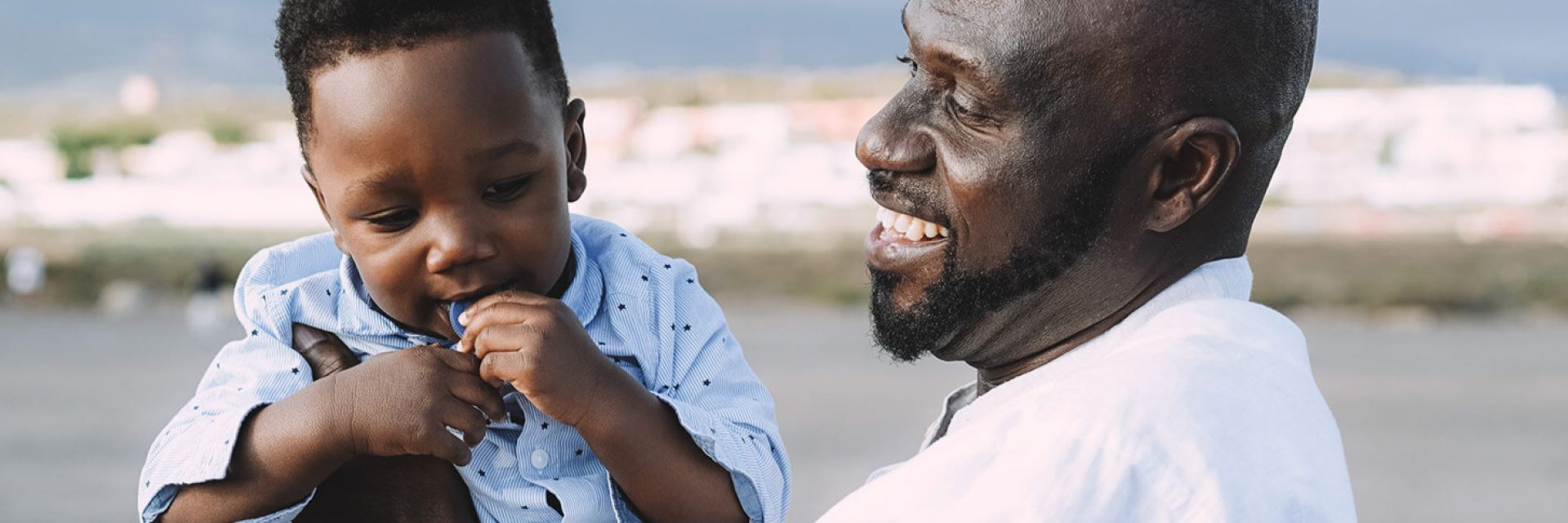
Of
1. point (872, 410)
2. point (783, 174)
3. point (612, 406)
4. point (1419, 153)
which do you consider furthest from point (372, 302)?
point (1419, 153)

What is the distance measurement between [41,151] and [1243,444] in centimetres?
7688

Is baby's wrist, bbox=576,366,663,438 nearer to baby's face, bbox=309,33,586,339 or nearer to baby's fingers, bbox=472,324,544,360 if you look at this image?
baby's fingers, bbox=472,324,544,360

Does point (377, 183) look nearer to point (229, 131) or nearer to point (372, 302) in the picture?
point (372, 302)

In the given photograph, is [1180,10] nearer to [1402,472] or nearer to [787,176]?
[1402,472]

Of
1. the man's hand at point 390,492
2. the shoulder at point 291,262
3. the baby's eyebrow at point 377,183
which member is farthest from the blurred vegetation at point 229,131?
the baby's eyebrow at point 377,183

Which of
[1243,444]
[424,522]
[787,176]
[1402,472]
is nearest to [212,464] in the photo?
[424,522]

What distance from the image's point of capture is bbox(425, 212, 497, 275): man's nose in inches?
98.3

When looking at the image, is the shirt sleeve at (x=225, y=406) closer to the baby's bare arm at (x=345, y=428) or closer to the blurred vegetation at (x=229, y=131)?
the baby's bare arm at (x=345, y=428)

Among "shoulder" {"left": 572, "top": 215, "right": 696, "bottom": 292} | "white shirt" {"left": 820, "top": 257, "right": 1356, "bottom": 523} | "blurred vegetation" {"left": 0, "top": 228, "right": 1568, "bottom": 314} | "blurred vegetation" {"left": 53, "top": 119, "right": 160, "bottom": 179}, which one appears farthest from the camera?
"blurred vegetation" {"left": 53, "top": 119, "right": 160, "bottom": 179}

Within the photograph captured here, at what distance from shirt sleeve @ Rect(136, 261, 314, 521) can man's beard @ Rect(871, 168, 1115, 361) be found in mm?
959

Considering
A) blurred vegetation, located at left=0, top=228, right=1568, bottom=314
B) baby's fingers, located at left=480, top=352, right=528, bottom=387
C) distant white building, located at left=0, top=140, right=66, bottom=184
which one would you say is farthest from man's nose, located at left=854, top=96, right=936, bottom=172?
distant white building, located at left=0, top=140, right=66, bottom=184

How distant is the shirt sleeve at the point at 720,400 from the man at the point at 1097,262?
349mm

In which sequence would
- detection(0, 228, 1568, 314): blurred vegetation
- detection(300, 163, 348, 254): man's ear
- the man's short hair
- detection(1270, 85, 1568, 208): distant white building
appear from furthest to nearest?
detection(1270, 85, 1568, 208): distant white building
detection(0, 228, 1568, 314): blurred vegetation
detection(300, 163, 348, 254): man's ear
the man's short hair

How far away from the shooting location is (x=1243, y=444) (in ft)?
5.96
